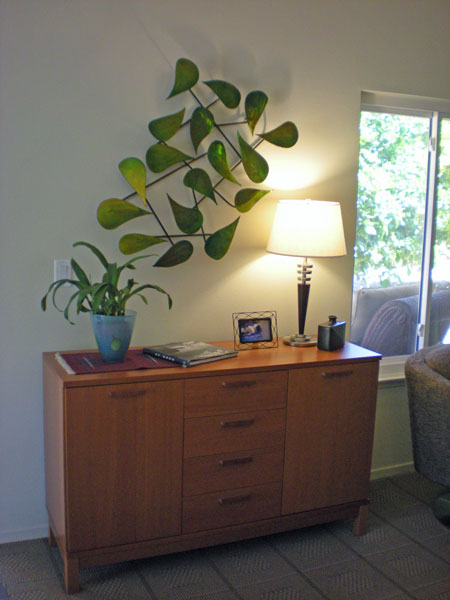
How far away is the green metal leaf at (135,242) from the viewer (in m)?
2.50

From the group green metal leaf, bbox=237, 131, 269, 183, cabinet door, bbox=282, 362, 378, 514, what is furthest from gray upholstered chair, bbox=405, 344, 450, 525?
green metal leaf, bbox=237, 131, 269, 183

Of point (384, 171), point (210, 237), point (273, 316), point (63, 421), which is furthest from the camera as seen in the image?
point (384, 171)

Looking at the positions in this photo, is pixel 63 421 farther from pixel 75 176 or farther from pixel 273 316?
pixel 273 316

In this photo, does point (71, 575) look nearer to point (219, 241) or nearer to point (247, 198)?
point (219, 241)

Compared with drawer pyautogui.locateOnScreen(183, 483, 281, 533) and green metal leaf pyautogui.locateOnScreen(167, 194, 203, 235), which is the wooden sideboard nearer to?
drawer pyautogui.locateOnScreen(183, 483, 281, 533)

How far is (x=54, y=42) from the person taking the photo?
236 cm

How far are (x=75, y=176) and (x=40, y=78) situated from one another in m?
0.38

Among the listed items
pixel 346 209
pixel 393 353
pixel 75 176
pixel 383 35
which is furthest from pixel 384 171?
pixel 75 176

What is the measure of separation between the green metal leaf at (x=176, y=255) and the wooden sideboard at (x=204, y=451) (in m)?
0.48

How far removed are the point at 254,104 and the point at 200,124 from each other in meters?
0.27

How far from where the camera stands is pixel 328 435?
2.56 m

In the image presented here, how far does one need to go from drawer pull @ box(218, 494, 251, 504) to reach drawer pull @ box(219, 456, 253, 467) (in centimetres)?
13

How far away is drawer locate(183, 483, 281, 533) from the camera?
7.66ft

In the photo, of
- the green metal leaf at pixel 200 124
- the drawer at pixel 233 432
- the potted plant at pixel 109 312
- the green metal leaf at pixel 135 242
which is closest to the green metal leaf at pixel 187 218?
the green metal leaf at pixel 135 242
